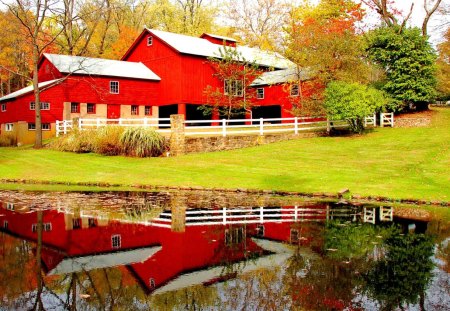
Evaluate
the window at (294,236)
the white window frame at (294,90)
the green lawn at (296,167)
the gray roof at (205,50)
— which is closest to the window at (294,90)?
the white window frame at (294,90)

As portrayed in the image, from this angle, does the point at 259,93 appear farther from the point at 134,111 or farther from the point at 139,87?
the point at 134,111

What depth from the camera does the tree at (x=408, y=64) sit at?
116 ft

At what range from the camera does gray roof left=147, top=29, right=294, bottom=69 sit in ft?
134

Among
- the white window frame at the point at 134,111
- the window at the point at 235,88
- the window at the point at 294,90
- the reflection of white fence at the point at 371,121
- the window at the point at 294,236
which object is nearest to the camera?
the window at the point at 294,236

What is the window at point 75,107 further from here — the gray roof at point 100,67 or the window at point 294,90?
the window at point 294,90

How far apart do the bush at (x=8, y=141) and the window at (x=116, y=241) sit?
33297mm

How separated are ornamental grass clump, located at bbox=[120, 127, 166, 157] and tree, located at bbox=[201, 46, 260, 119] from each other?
39.8ft

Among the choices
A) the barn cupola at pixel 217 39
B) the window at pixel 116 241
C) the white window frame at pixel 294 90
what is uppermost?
the barn cupola at pixel 217 39

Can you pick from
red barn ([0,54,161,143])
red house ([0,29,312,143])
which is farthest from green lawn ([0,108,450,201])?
red house ([0,29,312,143])

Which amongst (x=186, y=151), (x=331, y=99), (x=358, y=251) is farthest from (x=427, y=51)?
(x=358, y=251)

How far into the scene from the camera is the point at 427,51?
36094 millimetres

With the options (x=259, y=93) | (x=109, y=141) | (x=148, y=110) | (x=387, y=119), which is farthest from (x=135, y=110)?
(x=387, y=119)

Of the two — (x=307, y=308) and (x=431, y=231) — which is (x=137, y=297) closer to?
(x=307, y=308)

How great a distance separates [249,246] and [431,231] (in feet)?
15.1
